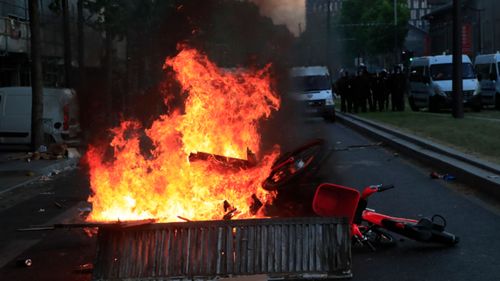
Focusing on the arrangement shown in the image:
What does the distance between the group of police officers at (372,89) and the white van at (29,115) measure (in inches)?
528

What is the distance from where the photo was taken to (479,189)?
29.4 ft

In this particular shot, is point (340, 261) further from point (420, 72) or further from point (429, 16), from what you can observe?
point (429, 16)

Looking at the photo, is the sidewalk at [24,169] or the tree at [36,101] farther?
the tree at [36,101]

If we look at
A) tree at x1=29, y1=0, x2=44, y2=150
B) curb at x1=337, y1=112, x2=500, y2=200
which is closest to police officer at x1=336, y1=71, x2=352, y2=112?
curb at x1=337, y1=112, x2=500, y2=200

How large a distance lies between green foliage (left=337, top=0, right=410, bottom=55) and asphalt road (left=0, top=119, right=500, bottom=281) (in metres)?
59.6

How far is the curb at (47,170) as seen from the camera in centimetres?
1052

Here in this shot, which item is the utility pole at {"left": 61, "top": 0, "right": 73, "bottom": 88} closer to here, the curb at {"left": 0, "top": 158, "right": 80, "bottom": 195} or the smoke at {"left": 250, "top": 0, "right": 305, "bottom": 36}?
the curb at {"left": 0, "top": 158, "right": 80, "bottom": 195}

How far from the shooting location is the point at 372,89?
27578mm

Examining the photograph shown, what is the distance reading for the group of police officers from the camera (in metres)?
26.4

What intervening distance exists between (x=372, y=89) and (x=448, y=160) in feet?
54.6

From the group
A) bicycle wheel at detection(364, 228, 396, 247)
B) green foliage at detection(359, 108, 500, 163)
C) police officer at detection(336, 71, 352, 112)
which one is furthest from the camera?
police officer at detection(336, 71, 352, 112)

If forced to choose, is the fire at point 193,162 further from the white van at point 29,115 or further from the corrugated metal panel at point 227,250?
the white van at point 29,115

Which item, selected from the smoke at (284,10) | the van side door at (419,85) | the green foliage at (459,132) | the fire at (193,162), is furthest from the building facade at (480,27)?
the fire at (193,162)

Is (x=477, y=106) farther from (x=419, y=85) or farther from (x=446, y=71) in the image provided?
(x=419, y=85)
